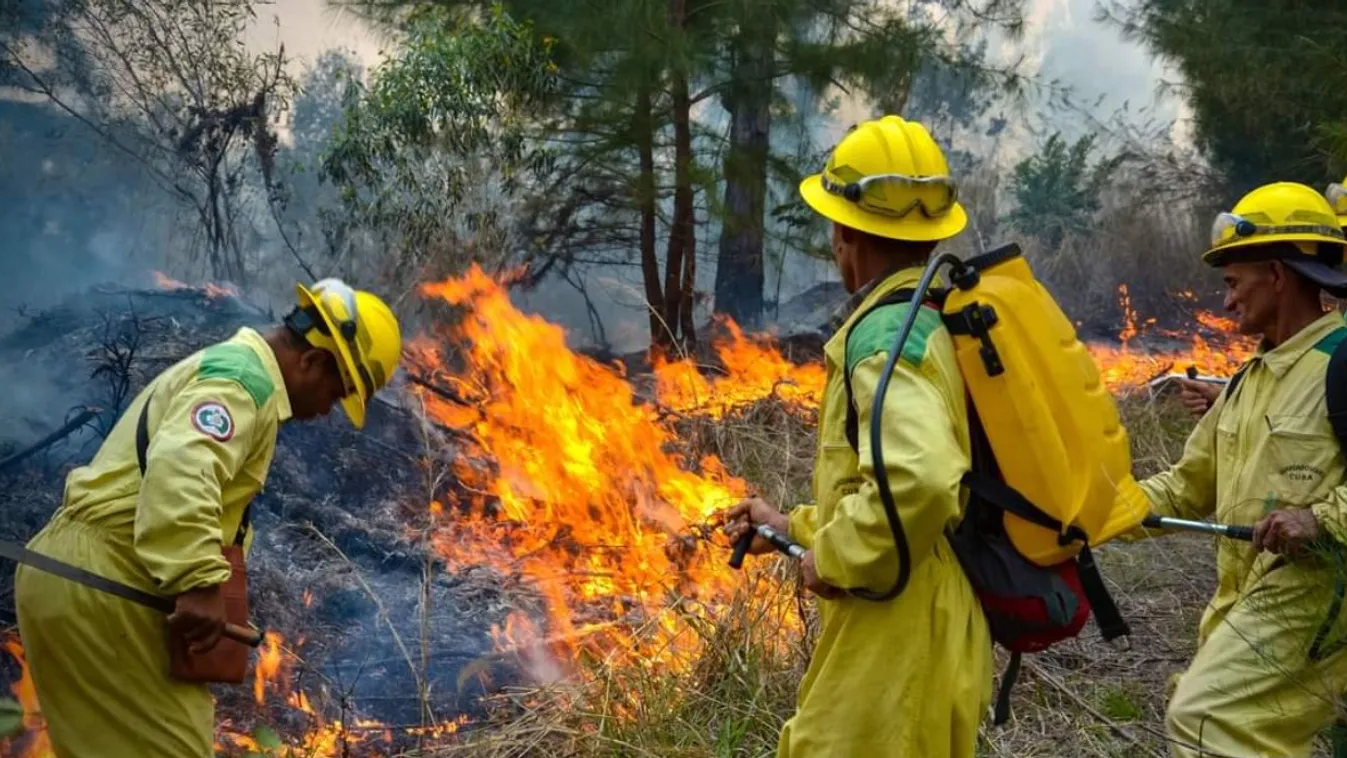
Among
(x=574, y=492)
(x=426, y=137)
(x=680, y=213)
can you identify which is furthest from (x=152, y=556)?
(x=680, y=213)

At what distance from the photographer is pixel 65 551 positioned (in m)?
2.91

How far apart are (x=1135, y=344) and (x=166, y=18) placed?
11731 millimetres

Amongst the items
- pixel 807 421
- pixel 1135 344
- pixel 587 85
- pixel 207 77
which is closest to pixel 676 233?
pixel 587 85

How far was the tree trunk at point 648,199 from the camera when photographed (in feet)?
34.8

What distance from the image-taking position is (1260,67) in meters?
11.1

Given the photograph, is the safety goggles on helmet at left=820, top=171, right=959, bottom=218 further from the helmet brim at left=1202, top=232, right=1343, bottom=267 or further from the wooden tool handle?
the wooden tool handle

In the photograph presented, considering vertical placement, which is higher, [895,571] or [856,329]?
[856,329]

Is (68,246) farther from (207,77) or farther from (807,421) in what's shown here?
(807,421)

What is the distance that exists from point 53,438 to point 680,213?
643 cm

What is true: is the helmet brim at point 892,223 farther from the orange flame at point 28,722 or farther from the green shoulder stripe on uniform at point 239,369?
the orange flame at point 28,722

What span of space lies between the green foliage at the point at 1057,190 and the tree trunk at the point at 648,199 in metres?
7.64

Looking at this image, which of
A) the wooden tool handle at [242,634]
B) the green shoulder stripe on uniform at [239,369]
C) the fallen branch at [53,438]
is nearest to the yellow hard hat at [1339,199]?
the green shoulder stripe on uniform at [239,369]

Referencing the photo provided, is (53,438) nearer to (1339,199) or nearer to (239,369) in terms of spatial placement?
(239,369)

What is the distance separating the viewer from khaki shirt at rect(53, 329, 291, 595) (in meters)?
2.72
